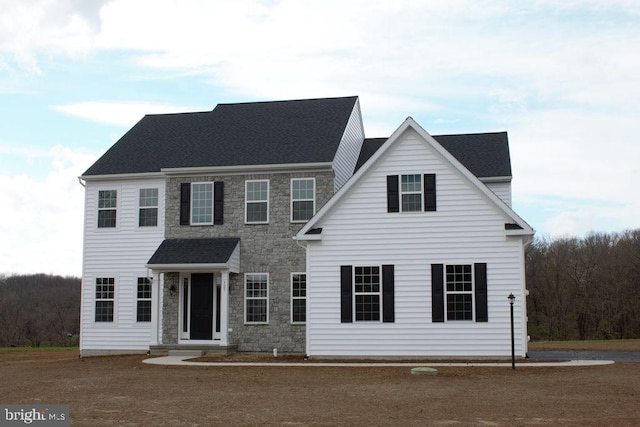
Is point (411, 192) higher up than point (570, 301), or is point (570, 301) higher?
point (411, 192)

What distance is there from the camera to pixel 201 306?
87.9ft

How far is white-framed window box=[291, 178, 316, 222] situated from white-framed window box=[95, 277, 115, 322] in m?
7.42

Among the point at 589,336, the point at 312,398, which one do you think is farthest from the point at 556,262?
the point at 312,398

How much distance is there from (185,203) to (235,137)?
3354mm

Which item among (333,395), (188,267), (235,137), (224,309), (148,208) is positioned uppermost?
(235,137)

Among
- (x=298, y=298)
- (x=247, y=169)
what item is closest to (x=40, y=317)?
(x=247, y=169)

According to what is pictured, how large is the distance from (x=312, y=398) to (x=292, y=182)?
1291 centimetres

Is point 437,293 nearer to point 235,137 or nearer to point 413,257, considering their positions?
point 413,257

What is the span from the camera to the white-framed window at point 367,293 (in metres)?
22.7

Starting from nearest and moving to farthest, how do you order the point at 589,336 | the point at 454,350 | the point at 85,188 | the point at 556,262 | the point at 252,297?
1. the point at 454,350
2. the point at 252,297
3. the point at 85,188
4. the point at 589,336
5. the point at 556,262

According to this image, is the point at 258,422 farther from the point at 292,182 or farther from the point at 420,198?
the point at 292,182

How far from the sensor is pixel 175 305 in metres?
26.9

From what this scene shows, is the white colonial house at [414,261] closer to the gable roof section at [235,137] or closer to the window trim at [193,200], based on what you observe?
the gable roof section at [235,137]

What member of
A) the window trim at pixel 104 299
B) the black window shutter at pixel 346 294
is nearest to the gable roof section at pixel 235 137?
the window trim at pixel 104 299
